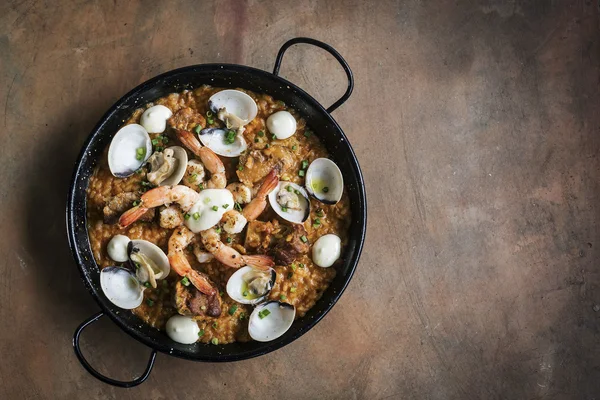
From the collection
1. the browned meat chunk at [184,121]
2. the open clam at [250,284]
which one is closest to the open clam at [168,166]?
the browned meat chunk at [184,121]

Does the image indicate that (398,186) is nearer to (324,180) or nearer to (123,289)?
(324,180)

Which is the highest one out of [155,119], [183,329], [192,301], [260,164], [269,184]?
[155,119]

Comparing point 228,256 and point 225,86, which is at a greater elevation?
point 225,86

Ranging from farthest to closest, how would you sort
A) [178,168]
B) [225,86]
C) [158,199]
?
[225,86] < [178,168] < [158,199]

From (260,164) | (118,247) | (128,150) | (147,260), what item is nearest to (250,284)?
(147,260)

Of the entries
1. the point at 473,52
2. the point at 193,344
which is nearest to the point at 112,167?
the point at 193,344

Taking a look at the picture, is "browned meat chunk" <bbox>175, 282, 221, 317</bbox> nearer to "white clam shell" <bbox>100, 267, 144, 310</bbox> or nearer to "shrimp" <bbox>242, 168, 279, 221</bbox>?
"white clam shell" <bbox>100, 267, 144, 310</bbox>
